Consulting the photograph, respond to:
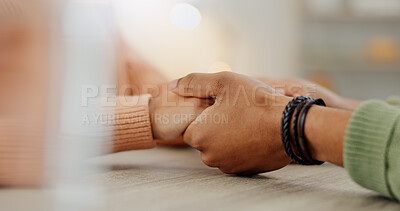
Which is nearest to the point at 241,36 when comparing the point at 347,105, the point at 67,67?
the point at 347,105

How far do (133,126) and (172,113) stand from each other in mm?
69

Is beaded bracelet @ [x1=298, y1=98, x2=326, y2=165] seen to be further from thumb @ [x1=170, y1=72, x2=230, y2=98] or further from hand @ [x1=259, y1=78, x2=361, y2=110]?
hand @ [x1=259, y1=78, x2=361, y2=110]

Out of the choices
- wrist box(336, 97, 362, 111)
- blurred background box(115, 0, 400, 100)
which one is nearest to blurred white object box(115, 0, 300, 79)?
blurred background box(115, 0, 400, 100)

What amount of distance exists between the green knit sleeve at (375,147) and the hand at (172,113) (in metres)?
0.25

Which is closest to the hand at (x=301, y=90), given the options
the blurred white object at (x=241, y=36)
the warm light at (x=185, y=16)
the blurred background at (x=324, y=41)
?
the blurred white object at (x=241, y=36)

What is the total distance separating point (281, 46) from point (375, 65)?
0.63m

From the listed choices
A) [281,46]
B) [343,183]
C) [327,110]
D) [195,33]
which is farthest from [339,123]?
[281,46]

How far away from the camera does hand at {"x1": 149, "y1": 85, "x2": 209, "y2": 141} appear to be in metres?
0.67

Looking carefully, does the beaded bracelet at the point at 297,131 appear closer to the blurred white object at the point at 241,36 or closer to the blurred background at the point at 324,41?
the blurred white object at the point at 241,36

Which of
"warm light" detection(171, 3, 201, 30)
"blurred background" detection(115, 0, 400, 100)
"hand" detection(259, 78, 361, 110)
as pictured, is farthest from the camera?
"blurred background" detection(115, 0, 400, 100)

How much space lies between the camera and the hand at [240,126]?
589 mm

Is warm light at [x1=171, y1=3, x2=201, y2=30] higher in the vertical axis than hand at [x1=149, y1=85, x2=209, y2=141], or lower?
higher

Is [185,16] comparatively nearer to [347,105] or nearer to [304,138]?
[347,105]

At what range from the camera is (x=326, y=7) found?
2795mm
